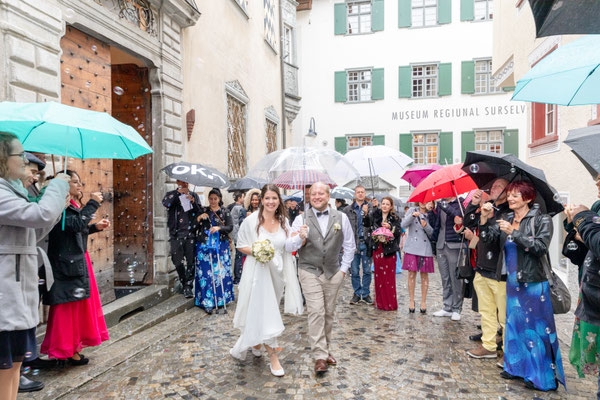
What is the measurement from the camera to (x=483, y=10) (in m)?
19.8

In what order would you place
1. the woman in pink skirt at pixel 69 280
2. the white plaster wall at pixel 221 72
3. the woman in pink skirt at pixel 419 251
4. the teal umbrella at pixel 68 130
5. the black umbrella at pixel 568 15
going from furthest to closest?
the white plaster wall at pixel 221 72
the woman in pink skirt at pixel 419 251
the woman in pink skirt at pixel 69 280
the teal umbrella at pixel 68 130
the black umbrella at pixel 568 15

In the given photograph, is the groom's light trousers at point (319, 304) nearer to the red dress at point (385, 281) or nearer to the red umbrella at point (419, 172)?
the red dress at point (385, 281)

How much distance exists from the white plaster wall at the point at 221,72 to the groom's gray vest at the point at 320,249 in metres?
4.72

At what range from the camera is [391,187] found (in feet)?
66.0

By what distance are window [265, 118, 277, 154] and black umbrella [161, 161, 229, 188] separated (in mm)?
8212

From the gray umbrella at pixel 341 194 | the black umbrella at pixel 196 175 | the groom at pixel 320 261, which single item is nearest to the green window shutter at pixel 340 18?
the gray umbrella at pixel 341 194

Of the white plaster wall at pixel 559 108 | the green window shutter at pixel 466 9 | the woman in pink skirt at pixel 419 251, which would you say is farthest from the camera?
the green window shutter at pixel 466 9

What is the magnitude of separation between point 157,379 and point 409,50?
65.7 feet

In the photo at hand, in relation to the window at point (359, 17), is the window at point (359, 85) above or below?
below

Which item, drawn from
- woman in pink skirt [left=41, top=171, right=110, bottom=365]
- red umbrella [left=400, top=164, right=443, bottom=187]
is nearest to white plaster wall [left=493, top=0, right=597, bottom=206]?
red umbrella [left=400, top=164, right=443, bottom=187]

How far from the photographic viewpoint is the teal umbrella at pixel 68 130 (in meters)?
3.21

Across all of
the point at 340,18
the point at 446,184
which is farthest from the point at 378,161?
the point at 340,18

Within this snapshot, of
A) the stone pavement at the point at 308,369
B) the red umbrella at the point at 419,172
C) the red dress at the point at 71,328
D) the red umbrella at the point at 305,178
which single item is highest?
the red umbrella at the point at 419,172

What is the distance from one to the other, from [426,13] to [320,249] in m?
19.6
